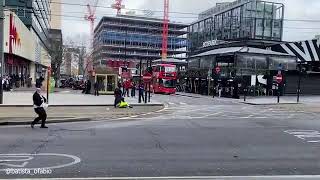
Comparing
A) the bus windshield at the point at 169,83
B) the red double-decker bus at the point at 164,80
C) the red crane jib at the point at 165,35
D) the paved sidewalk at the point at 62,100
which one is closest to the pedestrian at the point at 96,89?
the paved sidewalk at the point at 62,100

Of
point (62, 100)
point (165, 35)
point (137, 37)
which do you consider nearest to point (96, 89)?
point (62, 100)

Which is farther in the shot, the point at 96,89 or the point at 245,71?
the point at 245,71

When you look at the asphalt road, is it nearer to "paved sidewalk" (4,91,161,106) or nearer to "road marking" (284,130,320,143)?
"road marking" (284,130,320,143)

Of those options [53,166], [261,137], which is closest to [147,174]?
[53,166]

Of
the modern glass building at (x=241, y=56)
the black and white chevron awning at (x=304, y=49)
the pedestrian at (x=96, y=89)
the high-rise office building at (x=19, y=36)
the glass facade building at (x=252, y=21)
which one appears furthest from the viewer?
the glass facade building at (x=252, y=21)

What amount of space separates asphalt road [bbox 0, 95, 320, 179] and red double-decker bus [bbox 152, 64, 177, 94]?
4289 cm

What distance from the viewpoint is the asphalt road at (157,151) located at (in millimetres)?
10781

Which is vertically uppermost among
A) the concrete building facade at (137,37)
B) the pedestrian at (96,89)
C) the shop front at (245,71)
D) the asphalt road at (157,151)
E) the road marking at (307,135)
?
the concrete building facade at (137,37)

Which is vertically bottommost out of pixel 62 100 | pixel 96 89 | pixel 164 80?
pixel 62 100

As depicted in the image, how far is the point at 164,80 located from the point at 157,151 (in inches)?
2021

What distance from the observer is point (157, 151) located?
13.8 metres

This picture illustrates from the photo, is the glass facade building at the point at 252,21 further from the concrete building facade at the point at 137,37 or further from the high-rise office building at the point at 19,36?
the concrete building facade at the point at 137,37

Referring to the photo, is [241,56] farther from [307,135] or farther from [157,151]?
[157,151]

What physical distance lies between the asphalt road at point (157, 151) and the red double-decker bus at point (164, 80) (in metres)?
42.9
